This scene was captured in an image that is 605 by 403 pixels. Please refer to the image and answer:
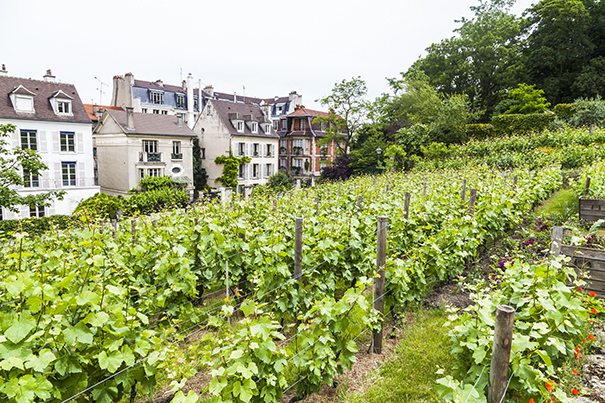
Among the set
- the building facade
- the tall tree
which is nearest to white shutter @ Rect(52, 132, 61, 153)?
the building facade

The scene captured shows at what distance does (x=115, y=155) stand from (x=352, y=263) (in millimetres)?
30243

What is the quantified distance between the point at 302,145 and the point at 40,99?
25.0 meters

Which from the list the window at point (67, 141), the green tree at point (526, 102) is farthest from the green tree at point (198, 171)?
the green tree at point (526, 102)

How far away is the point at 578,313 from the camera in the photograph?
2.87m

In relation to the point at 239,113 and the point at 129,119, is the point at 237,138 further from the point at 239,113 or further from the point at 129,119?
the point at 129,119

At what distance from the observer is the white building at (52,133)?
2367cm

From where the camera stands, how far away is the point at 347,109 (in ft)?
104

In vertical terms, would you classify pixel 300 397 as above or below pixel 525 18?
below

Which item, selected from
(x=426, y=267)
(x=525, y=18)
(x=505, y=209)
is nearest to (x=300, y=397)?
(x=426, y=267)

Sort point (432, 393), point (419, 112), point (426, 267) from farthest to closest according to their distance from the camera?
point (419, 112)
point (426, 267)
point (432, 393)

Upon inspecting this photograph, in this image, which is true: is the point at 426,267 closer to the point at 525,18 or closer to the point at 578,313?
the point at 578,313

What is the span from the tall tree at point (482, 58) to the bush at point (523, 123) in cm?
805

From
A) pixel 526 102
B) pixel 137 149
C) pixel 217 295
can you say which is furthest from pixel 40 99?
pixel 526 102

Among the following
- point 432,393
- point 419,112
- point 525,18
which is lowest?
point 432,393
